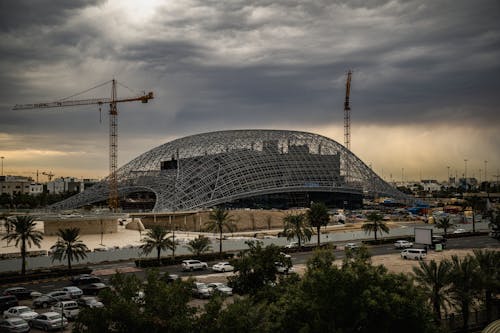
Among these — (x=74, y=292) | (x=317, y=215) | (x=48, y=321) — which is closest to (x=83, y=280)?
(x=74, y=292)

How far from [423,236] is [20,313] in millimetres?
47064

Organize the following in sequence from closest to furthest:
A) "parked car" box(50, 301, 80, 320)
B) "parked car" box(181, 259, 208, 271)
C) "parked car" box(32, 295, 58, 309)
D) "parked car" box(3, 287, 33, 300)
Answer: "parked car" box(50, 301, 80, 320), "parked car" box(32, 295, 58, 309), "parked car" box(3, 287, 33, 300), "parked car" box(181, 259, 208, 271)

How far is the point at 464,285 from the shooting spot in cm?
2811

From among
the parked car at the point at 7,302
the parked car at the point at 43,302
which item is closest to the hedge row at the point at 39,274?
the parked car at the point at 7,302

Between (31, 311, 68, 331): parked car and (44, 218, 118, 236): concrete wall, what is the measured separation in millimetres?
46751

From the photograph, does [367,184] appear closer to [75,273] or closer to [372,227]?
[372,227]

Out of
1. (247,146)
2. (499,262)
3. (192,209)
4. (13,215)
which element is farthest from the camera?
(247,146)

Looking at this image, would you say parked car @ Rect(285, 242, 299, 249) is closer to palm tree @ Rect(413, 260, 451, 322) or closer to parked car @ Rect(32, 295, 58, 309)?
parked car @ Rect(32, 295, 58, 309)

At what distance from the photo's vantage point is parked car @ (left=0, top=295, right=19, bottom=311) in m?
33.5

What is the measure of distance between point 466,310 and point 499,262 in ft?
18.7

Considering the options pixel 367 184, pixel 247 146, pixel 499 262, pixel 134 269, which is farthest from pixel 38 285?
pixel 367 184

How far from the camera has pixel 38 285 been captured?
4247 cm

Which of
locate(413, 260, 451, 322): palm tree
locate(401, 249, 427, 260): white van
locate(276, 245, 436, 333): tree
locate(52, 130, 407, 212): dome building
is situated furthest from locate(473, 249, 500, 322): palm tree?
locate(52, 130, 407, 212): dome building

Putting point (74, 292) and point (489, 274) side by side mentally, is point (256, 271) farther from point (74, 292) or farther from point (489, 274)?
point (74, 292)
